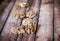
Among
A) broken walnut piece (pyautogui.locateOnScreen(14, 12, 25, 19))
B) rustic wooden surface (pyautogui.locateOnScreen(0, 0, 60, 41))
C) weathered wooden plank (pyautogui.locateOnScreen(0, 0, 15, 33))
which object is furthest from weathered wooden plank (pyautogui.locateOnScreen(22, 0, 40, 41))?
weathered wooden plank (pyautogui.locateOnScreen(0, 0, 15, 33))

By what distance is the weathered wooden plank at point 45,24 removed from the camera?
0.91 meters

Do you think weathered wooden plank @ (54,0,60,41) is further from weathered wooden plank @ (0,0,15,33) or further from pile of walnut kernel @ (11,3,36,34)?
weathered wooden plank @ (0,0,15,33)

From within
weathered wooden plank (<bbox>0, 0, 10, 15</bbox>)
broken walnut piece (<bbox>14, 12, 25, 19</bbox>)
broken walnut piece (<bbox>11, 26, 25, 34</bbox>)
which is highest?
weathered wooden plank (<bbox>0, 0, 10, 15</bbox>)

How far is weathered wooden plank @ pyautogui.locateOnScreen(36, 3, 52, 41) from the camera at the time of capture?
0.91 meters

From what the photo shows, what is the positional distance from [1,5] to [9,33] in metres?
0.48

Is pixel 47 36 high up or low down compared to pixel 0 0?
down

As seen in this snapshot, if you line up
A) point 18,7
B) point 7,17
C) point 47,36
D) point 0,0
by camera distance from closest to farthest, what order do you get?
1. point 47,36
2. point 7,17
3. point 18,7
4. point 0,0

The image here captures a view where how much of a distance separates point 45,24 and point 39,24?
0.05m

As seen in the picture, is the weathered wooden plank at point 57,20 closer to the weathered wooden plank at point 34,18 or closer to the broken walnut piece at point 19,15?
the weathered wooden plank at point 34,18

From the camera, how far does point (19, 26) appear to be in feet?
3.35

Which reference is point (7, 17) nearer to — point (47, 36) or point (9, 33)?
point (9, 33)

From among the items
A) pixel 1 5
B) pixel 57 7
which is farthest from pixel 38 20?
pixel 1 5

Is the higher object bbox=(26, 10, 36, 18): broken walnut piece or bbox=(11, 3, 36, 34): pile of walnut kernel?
bbox=(26, 10, 36, 18): broken walnut piece

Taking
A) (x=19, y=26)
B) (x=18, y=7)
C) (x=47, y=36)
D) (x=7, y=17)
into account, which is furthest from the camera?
(x=18, y=7)
